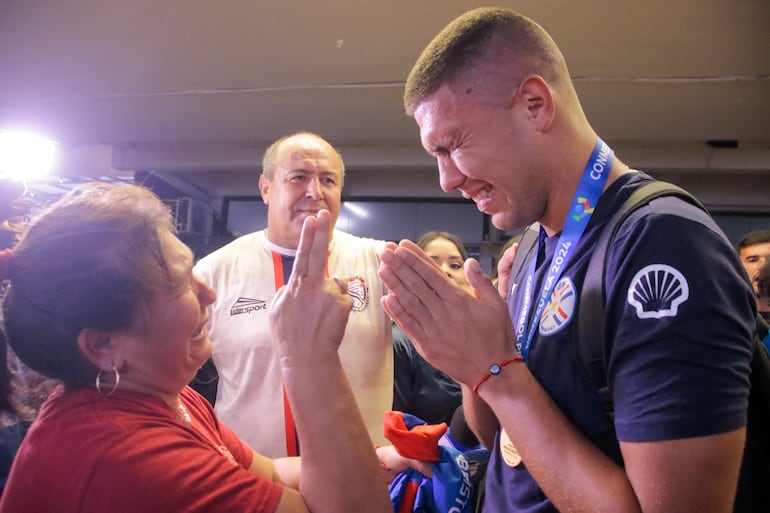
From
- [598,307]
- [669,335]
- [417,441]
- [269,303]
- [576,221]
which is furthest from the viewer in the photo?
[269,303]

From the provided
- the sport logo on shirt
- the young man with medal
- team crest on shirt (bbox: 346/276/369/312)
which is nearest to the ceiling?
team crest on shirt (bbox: 346/276/369/312)

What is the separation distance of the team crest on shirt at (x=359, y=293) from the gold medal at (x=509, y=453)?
0.82 meters

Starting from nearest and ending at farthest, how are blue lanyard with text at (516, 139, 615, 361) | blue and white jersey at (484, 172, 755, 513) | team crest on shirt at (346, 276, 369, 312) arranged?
blue and white jersey at (484, 172, 755, 513) → blue lanyard with text at (516, 139, 615, 361) → team crest on shirt at (346, 276, 369, 312)

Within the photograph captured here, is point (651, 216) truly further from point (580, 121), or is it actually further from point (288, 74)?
point (288, 74)

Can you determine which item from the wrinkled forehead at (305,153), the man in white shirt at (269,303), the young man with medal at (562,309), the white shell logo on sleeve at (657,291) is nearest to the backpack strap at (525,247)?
the young man with medal at (562,309)

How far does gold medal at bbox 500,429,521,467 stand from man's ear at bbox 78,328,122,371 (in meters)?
0.73

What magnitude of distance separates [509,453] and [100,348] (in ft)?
2.61

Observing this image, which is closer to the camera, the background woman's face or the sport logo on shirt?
the sport logo on shirt

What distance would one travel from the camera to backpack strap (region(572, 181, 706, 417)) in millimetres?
763

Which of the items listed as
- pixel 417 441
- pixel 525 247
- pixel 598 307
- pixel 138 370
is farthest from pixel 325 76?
pixel 598 307

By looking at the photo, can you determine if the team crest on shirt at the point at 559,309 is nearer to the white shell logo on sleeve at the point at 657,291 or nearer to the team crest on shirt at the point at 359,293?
the white shell logo on sleeve at the point at 657,291

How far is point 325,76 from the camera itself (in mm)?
3658

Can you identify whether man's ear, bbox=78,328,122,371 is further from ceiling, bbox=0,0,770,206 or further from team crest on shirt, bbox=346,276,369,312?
ceiling, bbox=0,0,770,206

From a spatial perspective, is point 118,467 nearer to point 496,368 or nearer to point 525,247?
point 496,368
